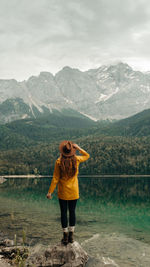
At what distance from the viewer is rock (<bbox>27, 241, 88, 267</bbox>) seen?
45.4ft

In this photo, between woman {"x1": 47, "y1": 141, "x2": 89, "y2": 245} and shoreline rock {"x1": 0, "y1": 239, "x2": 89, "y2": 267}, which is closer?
woman {"x1": 47, "y1": 141, "x2": 89, "y2": 245}

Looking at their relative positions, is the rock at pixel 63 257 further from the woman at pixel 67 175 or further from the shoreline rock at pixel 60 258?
the woman at pixel 67 175

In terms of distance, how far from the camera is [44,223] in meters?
37.8

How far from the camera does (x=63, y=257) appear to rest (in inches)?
553

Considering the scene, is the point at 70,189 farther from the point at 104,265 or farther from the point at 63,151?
the point at 104,265

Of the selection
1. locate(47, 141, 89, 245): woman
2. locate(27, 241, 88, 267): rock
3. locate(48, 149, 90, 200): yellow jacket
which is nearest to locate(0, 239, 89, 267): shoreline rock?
locate(27, 241, 88, 267): rock

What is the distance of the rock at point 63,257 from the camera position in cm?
1384

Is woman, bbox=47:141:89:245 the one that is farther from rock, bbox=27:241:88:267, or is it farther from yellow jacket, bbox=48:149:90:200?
rock, bbox=27:241:88:267

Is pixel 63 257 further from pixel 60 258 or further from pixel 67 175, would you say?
pixel 67 175

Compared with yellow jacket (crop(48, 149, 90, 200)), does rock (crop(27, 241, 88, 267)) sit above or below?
below

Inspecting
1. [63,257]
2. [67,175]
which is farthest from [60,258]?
[67,175]

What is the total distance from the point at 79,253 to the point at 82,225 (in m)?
23.4

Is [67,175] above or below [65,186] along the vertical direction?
above

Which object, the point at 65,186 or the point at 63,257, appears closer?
the point at 65,186
